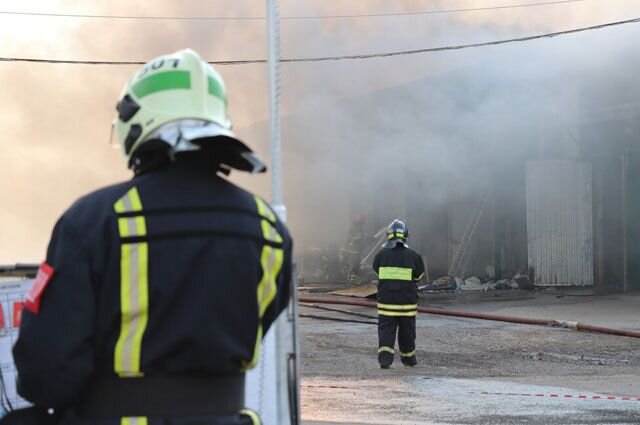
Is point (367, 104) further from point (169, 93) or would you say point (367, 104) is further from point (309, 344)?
point (169, 93)

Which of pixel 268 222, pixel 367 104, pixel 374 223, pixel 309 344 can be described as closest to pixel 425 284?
pixel 374 223

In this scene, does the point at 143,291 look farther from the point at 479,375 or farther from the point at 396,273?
the point at 396,273

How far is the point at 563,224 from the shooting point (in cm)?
1619

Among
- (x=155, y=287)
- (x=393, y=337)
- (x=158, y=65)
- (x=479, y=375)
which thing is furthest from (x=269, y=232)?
(x=393, y=337)

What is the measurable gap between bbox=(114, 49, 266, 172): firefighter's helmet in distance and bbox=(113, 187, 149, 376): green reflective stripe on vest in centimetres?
18

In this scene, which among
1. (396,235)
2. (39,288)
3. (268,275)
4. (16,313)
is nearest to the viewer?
(39,288)

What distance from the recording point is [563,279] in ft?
52.6

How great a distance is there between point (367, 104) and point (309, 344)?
9310 mm

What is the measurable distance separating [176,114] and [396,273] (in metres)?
6.15

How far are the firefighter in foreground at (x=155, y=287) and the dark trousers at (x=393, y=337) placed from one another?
5.99 metres

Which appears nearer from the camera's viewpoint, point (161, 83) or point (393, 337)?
point (161, 83)

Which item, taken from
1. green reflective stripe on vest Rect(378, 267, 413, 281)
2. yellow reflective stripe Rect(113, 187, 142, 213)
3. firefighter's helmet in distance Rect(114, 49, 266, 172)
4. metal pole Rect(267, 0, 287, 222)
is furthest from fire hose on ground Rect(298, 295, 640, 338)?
yellow reflective stripe Rect(113, 187, 142, 213)

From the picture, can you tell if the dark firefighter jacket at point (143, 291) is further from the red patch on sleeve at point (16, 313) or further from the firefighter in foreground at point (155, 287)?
the red patch on sleeve at point (16, 313)

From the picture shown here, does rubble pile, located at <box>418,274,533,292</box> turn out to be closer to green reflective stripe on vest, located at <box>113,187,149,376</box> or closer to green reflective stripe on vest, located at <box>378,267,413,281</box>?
green reflective stripe on vest, located at <box>378,267,413,281</box>
